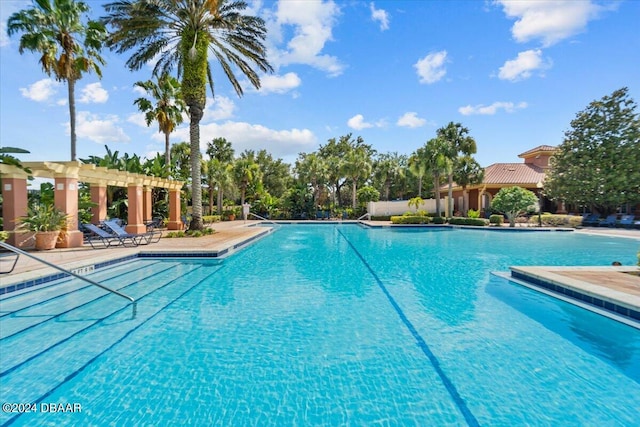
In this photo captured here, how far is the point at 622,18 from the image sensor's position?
12.7m

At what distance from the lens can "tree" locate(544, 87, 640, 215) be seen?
25234mm

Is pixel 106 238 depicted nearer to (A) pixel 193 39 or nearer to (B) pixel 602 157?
(A) pixel 193 39

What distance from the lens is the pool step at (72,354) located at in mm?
3604

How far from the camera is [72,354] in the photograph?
4.40 meters

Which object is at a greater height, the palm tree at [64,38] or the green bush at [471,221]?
the palm tree at [64,38]

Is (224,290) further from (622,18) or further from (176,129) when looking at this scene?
(176,129)

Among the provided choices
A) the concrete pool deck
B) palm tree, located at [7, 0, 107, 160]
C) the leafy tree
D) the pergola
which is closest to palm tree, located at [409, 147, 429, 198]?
the leafy tree

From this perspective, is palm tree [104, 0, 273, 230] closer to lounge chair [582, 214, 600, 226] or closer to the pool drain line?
the pool drain line

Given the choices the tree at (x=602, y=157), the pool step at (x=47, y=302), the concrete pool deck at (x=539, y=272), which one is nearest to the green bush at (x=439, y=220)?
the tree at (x=602, y=157)

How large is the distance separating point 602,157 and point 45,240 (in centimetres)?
3481

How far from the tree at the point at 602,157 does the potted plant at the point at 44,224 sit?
32550 millimetres

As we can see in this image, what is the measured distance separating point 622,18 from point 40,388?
1921 centimetres

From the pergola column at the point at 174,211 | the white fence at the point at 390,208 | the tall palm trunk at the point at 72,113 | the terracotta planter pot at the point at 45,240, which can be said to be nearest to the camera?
the terracotta planter pot at the point at 45,240

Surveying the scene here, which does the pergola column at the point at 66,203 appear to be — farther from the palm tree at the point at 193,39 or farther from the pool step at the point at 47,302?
the palm tree at the point at 193,39
